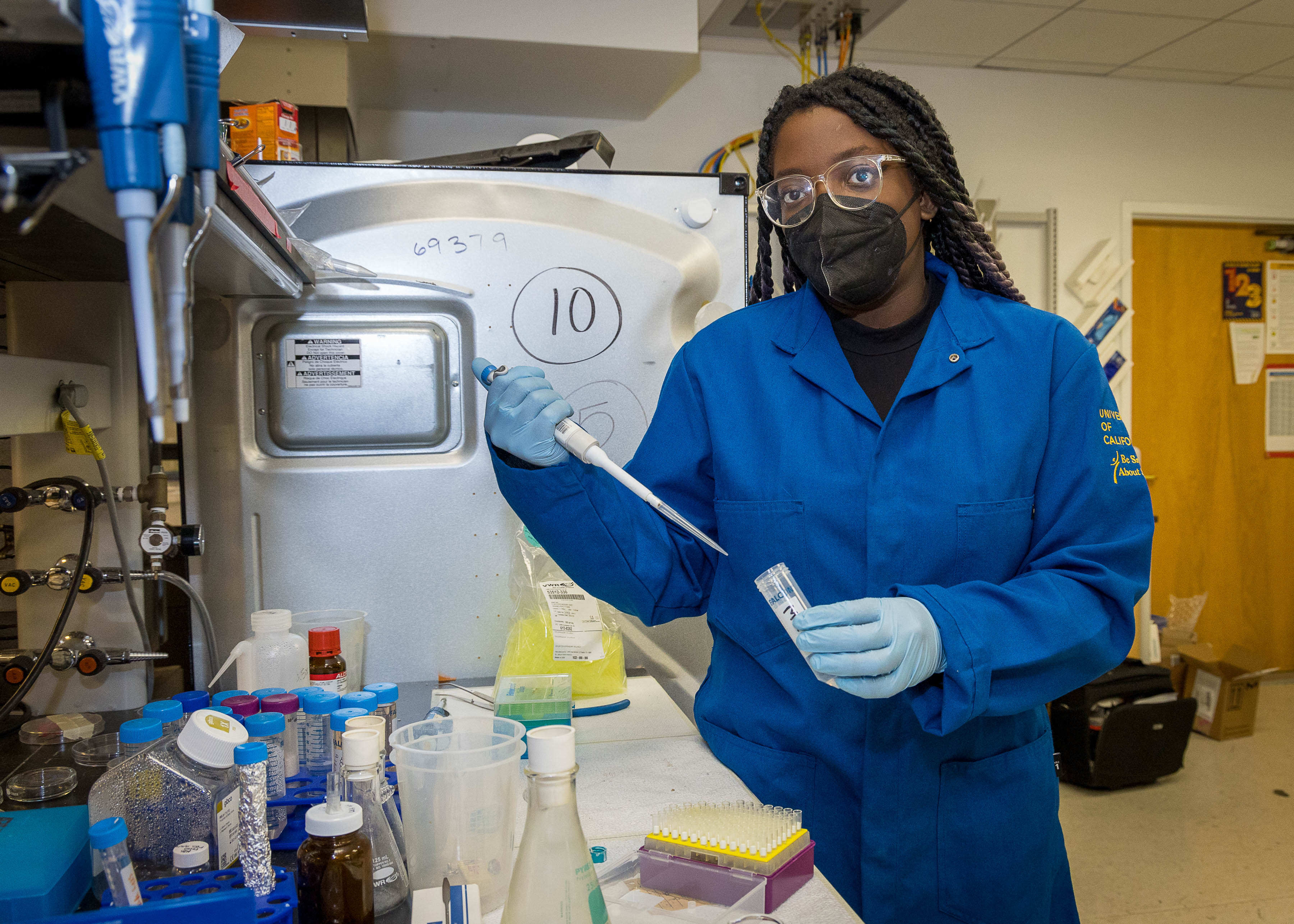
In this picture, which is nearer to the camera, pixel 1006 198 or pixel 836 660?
pixel 836 660

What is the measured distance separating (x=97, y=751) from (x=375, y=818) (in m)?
0.62

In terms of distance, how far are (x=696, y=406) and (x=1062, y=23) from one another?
2.79 metres

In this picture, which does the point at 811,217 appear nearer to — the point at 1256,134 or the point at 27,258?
the point at 27,258

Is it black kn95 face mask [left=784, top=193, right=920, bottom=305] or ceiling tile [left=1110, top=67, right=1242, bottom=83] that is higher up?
ceiling tile [left=1110, top=67, right=1242, bottom=83]

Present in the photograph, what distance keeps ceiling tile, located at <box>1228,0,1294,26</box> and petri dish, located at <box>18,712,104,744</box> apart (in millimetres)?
3822

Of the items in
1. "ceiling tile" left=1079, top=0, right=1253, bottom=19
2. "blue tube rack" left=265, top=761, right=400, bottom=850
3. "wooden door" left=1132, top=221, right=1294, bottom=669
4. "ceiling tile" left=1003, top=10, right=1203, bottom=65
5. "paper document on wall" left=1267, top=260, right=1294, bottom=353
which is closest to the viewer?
"blue tube rack" left=265, top=761, right=400, bottom=850

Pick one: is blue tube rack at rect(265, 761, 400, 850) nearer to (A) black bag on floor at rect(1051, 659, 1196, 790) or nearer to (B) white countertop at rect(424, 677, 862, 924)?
(B) white countertop at rect(424, 677, 862, 924)

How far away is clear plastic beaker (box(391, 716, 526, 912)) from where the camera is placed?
0.75 meters

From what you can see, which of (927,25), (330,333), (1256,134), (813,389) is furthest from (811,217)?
(1256,134)

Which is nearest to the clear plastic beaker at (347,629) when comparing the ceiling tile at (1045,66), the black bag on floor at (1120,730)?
the black bag on floor at (1120,730)

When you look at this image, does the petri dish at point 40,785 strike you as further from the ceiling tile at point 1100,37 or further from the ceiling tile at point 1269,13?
the ceiling tile at point 1269,13

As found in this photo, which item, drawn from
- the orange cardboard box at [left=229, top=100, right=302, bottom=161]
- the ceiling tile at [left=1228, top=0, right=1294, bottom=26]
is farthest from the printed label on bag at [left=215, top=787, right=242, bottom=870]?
the ceiling tile at [left=1228, top=0, right=1294, bottom=26]

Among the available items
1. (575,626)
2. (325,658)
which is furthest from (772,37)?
(325,658)

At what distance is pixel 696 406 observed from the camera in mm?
1196
